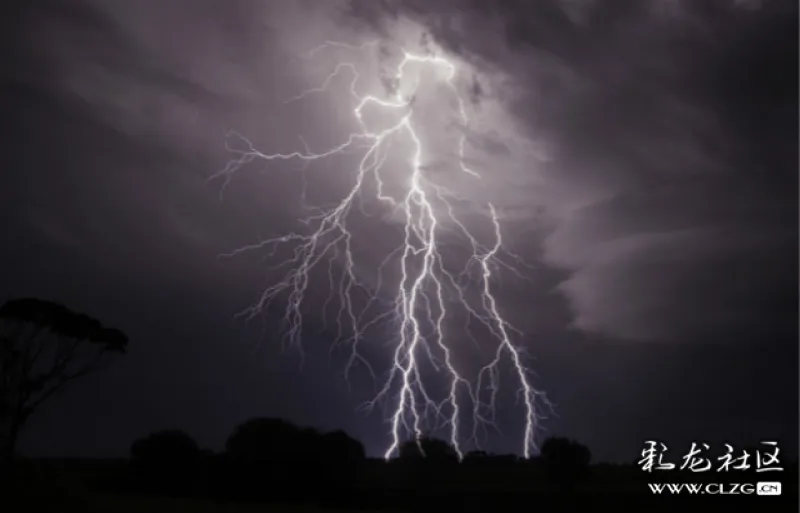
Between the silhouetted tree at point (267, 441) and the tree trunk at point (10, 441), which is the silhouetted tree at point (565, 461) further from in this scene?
the tree trunk at point (10, 441)

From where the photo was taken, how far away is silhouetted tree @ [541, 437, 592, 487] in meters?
23.3

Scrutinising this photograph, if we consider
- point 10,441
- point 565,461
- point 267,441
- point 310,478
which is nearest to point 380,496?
point 310,478

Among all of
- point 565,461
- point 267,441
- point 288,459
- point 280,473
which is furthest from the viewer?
point 565,461

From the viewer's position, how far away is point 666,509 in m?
17.5

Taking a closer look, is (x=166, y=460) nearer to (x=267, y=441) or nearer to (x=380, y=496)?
(x=267, y=441)

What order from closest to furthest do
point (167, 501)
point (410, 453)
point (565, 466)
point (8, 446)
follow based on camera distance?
point (167, 501)
point (8, 446)
point (565, 466)
point (410, 453)

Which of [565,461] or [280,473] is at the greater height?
[565,461]

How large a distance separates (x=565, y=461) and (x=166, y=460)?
13.8 metres

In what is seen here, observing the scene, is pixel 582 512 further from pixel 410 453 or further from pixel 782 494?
pixel 410 453

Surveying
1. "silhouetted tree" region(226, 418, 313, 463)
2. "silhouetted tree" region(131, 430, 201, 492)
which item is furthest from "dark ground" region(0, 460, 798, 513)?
"silhouetted tree" region(226, 418, 313, 463)

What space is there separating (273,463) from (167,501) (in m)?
3.83

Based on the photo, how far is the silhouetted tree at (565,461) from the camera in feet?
76.5

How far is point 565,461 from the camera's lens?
23500 mm

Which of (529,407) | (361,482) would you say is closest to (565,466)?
(529,407)
